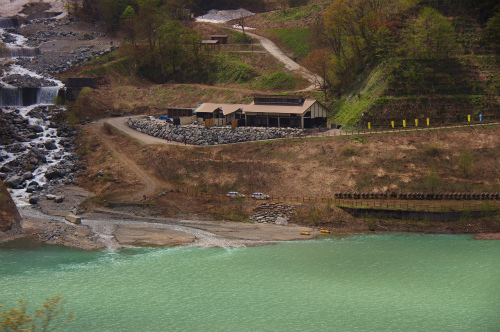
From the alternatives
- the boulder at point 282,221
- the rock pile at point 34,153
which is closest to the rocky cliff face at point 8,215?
the rock pile at point 34,153

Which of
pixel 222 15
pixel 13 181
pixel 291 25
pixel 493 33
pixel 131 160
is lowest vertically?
pixel 13 181

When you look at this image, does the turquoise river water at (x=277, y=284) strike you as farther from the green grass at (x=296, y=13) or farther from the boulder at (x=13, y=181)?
the green grass at (x=296, y=13)

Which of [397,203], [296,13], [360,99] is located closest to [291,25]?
[296,13]

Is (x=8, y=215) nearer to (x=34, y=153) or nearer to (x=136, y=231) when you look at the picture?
(x=136, y=231)

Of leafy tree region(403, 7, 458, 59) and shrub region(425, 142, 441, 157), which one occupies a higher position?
leafy tree region(403, 7, 458, 59)

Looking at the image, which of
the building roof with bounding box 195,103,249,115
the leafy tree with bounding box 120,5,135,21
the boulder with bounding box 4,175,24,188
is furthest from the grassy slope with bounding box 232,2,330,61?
the boulder with bounding box 4,175,24,188

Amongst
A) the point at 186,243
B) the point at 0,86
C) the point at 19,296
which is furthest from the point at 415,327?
the point at 0,86

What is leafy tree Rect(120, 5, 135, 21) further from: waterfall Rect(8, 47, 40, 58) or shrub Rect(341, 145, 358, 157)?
shrub Rect(341, 145, 358, 157)
